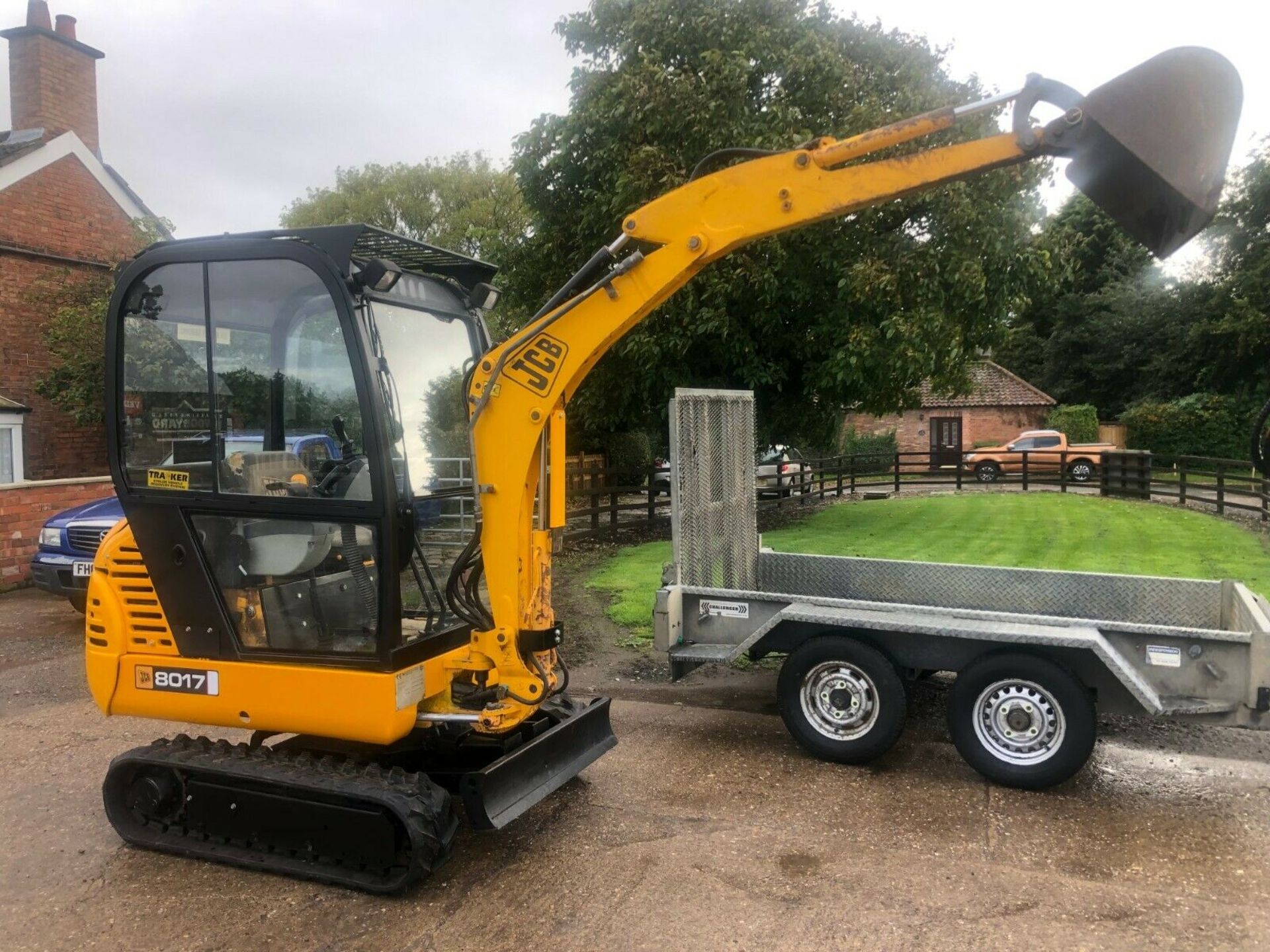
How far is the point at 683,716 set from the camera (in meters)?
6.57

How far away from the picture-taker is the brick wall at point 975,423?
38.9 meters

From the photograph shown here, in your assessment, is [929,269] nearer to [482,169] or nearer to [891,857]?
[891,857]

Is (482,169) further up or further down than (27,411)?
further up

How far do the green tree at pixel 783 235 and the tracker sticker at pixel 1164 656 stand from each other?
842cm

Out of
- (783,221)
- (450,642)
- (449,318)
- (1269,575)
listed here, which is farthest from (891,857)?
(1269,575)

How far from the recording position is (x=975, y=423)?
1545 inches

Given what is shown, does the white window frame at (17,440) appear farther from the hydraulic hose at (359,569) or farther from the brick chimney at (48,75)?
the hydraulic hose at (359,569)

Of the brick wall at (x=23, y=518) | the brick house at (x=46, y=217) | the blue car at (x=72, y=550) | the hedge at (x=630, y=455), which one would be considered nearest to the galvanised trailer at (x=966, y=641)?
the blue car at (x=72, y=550)

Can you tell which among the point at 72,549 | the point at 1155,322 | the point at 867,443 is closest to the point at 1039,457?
the point at 867,443

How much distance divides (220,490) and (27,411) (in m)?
14.2

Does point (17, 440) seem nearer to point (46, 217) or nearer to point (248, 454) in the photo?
point (46, 217)

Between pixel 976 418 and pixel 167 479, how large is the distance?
38242 millimetres

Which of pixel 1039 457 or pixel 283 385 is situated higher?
pixel 283 385

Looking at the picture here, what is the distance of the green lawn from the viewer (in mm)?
10906
